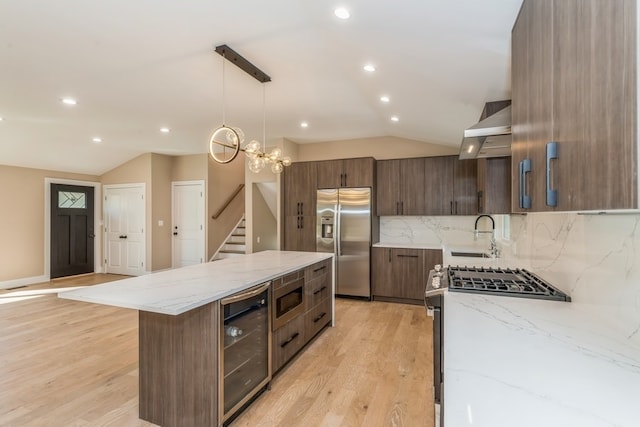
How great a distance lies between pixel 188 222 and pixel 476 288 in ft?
21.4

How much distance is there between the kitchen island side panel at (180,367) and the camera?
1.83 metres

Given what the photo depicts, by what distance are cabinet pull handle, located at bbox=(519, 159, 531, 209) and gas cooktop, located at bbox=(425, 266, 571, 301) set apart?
0.70 metres

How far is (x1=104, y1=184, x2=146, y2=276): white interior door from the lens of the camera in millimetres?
6805

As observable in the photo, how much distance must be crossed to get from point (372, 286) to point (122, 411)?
351 centimetres

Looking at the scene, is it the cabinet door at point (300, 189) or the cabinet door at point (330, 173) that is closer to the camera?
the cabinet door at point (330, 173)

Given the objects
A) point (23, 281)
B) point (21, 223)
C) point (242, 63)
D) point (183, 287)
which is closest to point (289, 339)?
point (183, 287)

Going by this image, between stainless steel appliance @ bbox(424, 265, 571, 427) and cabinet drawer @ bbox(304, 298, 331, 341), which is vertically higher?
stainless steel appliance @ bbox(424, 265, 571, 427)

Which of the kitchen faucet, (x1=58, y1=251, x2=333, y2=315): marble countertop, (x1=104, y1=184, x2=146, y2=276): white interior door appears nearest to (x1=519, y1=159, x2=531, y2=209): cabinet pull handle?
(x1=58, y1=251, x2=333, y2=315): marble countertop

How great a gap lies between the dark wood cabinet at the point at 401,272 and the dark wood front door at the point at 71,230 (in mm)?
6418

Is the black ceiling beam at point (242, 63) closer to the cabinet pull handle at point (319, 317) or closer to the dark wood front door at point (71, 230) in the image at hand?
the cabinet pull handle at point (319, 317)

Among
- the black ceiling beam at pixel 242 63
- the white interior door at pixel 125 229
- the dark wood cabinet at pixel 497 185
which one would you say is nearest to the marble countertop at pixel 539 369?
the dark wood cabinet at pixel 497 185

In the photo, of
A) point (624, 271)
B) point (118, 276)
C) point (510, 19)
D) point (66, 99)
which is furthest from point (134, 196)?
point (624, 271)

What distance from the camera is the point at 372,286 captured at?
16.0ft

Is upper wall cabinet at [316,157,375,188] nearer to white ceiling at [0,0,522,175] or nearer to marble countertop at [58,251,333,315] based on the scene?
white ceiling at [0,0,522,175]
